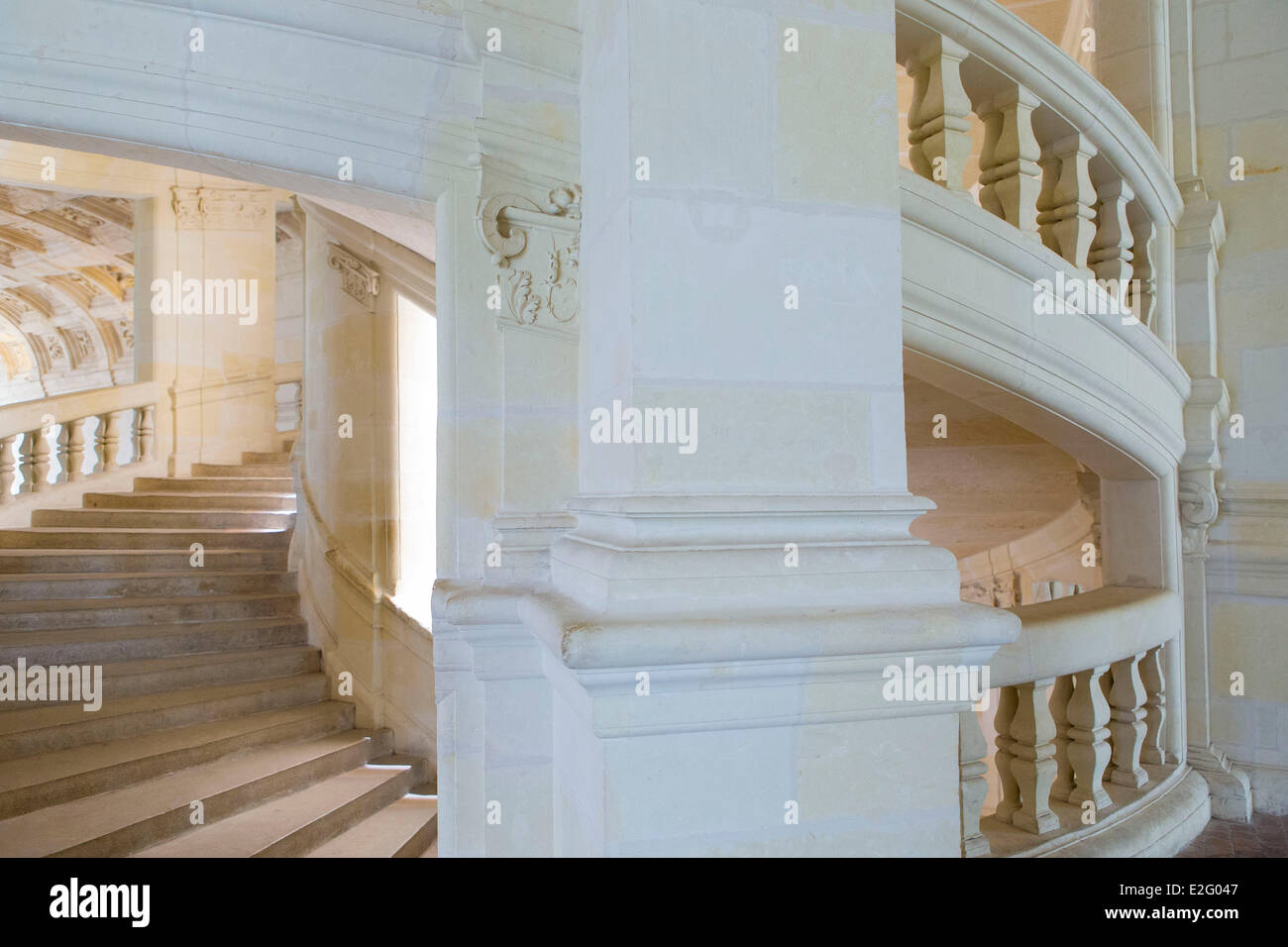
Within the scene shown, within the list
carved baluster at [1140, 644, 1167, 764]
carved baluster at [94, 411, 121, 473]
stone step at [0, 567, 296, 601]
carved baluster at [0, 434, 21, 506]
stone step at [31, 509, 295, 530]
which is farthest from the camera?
carved baluster at [94, 411, 121, 473]

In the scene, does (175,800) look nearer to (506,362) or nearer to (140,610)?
(140,610)

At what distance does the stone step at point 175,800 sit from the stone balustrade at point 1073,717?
11.2 feet

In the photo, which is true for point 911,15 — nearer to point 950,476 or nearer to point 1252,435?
point 1252,435

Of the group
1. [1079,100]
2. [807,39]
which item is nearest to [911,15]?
[1079,100]

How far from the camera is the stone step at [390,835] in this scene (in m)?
4.20

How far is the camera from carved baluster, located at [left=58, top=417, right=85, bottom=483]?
24.7ft

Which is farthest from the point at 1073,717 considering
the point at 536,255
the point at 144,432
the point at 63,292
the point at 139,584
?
the point at 63,292

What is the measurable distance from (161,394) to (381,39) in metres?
7.36

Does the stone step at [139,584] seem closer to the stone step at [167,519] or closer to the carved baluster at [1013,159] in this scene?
the stone step at [167,519]

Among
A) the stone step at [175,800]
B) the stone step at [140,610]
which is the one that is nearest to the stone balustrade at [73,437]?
the stone step at [140,610]

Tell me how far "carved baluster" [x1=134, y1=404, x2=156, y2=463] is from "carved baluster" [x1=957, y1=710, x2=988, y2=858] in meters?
8.64

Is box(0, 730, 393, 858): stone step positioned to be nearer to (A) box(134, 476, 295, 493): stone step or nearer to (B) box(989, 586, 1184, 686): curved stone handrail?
(A) box(134, 476, 295, 493): stone step

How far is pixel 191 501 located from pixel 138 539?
1263 millimetres

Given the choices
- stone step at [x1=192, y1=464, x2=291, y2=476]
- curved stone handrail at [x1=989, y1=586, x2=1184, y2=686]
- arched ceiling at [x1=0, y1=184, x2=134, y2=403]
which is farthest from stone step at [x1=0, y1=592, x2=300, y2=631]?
arched ceiling at [x1=0, y1=184, x2=134, y2=403]
